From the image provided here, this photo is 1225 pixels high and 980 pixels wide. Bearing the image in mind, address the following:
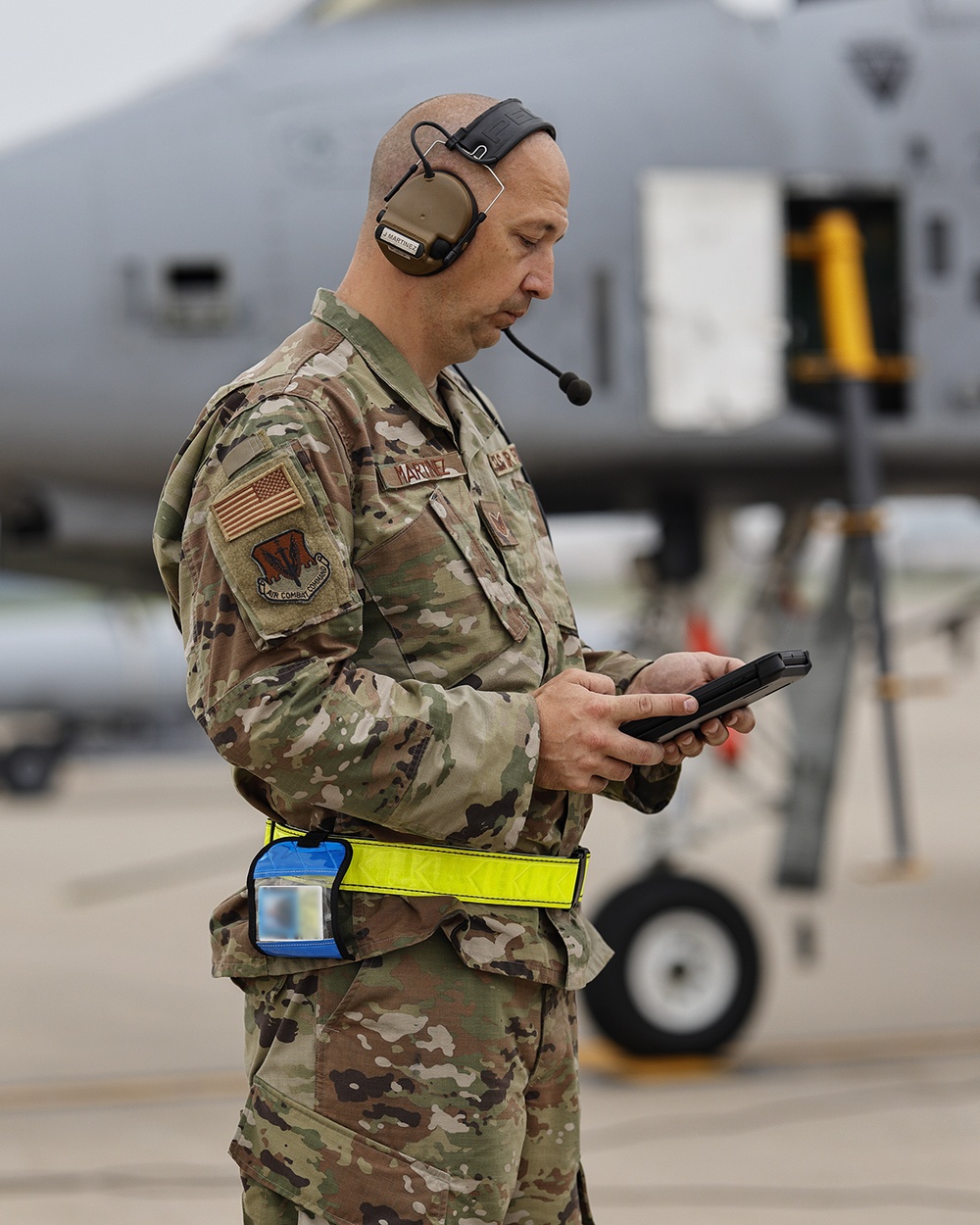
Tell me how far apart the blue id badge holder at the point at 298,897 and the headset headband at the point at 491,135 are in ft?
2.74

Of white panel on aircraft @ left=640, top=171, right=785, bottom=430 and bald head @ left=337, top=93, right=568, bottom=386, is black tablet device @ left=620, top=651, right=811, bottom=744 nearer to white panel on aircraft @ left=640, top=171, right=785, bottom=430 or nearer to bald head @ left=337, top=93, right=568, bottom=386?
bald head @ left=337, top=93, right=568, bottom=386

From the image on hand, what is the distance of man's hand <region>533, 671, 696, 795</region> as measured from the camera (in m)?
1.81

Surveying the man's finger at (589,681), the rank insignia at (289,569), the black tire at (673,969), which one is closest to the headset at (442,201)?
the rank insignia at (289,569)

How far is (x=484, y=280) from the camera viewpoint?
1.95m

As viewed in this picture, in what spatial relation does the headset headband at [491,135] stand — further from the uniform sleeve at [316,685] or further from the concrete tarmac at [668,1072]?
the concrete tarmac at [668,1072]

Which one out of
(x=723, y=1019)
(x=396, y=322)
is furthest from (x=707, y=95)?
(x=396, y=322)

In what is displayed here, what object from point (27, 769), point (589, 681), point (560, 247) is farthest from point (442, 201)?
point (27, 769)

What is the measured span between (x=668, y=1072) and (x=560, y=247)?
8.74 ft

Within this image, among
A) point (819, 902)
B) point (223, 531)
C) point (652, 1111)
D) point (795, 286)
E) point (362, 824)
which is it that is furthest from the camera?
point (819, 902)

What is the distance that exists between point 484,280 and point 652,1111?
3458 millimetres

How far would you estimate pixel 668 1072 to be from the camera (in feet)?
17.1

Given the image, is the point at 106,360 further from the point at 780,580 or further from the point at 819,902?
the point at 819,902

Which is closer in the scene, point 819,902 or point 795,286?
point 795,286

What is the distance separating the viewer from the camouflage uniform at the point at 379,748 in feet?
5.83
